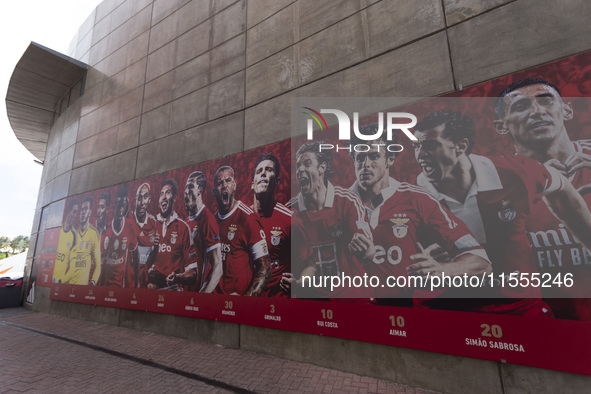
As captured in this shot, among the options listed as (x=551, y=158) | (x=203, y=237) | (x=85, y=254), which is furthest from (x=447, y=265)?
(x=85, y=254)

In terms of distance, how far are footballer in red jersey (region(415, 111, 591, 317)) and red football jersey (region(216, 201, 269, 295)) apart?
353 centimetres

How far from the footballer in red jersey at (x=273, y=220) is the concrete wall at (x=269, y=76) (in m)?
0.71

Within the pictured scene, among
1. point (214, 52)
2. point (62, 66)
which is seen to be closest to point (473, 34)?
point (214, 52)

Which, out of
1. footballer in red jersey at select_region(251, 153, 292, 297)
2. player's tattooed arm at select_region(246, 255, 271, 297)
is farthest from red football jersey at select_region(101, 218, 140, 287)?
footballer in red jersey at select_region(251, 153, 292, 297)

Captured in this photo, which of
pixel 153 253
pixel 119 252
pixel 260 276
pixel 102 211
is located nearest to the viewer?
pixel 260 276

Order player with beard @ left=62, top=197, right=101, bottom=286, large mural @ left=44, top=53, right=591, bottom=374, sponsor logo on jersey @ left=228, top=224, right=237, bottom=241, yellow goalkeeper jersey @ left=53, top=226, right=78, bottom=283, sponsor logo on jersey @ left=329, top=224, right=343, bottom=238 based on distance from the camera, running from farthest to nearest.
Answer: yellow goalkeeper jersey @ left=53, top=226, right=78, bottom=283, player with beard @ left=62, top=197, right=101, bottom=286, sponsor logo on jersey @ left=228, top=224, right=237, bottom=241, sponsor logo on jersey @ left=329, top=224, right=343, bottom=238, large mural @ left=44, top=53, right=591, bottom=374

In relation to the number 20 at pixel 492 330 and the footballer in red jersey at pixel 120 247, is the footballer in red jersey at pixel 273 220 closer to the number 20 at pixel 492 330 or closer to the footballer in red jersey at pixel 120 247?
the number 20 at pixel 492 330

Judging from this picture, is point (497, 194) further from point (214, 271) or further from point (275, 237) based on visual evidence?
point (214, 271)

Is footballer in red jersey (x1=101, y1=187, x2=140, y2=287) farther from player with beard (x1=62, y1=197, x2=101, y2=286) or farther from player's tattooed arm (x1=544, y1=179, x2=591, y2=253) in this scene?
player's tattooed arm (x1=544, y1=179, x2=591, y2=253)

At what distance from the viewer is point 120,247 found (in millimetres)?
9117

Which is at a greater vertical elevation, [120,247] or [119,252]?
[120,247]

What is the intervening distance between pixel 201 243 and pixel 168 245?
4.31 feet

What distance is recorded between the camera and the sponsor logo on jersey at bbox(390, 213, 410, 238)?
484cm

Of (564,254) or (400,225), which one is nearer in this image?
(564,254)
